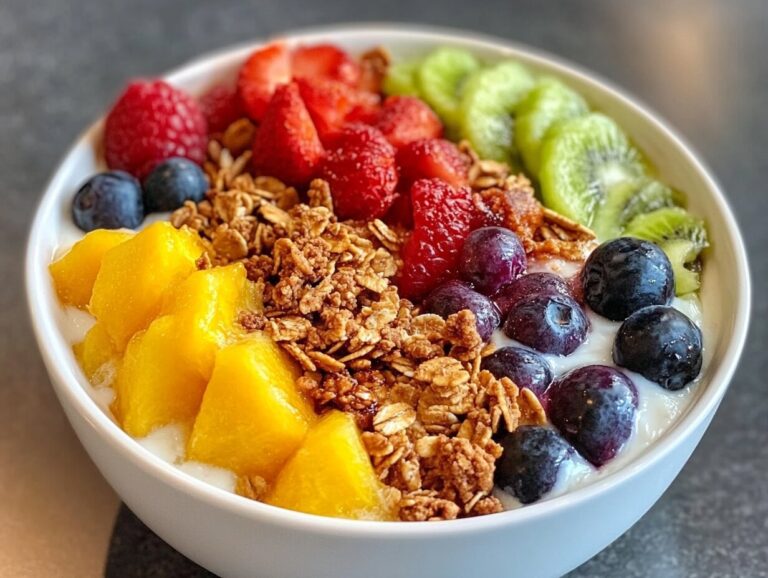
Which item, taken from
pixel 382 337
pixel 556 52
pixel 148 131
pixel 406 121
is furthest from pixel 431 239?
pixel 556 52

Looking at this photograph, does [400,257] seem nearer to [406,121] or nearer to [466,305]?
[466,305]

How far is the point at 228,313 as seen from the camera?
43.4 inches

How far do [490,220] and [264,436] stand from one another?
0.46 m

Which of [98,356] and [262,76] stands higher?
[262,76]

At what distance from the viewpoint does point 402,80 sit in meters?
1.60

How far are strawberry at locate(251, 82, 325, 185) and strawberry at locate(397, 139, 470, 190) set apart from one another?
125mm

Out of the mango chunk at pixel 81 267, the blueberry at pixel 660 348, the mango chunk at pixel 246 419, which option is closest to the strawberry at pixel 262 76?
the mango chunk at pixel 81 267

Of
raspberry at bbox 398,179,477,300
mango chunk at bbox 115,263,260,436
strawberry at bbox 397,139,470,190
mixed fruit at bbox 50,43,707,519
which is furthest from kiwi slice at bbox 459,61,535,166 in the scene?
mango chunk at bbox 115,263,260,436

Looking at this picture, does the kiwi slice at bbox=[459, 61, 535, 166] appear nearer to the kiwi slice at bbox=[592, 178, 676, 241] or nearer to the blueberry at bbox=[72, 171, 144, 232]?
the kiwi slice at bbox=[592, 178, 676, 241]

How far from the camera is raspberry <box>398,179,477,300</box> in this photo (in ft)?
3.97

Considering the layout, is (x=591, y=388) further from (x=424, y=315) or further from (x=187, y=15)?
(x=187, y=15)

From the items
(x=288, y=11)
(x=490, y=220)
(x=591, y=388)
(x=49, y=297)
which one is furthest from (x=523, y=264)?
(x=288, y=11)

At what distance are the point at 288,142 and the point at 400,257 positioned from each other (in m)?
0.25

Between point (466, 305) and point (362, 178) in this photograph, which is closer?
point (466, 305)
